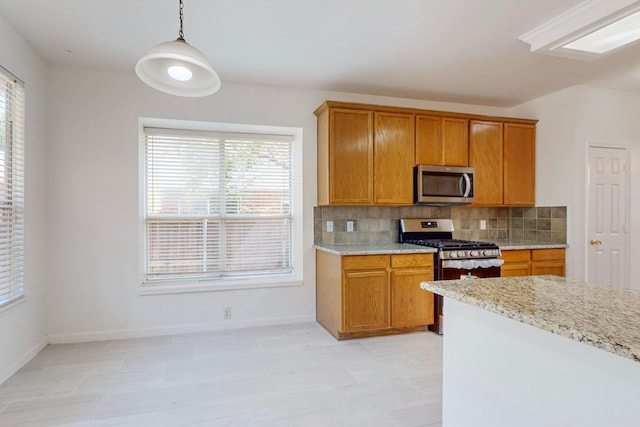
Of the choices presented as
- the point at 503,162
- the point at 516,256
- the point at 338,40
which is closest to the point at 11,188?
the point at 338,40

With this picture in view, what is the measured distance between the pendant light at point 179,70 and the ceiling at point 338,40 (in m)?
0.93

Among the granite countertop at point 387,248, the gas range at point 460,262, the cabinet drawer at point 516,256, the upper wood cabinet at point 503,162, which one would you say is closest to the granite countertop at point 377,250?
the granite countertop at point 387,248

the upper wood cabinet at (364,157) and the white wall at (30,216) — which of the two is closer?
the white wall at (30,216)

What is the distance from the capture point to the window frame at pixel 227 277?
11.7ft

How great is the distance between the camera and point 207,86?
1.75 m

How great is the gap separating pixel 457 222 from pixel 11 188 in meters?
4.45

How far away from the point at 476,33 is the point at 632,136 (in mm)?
2844

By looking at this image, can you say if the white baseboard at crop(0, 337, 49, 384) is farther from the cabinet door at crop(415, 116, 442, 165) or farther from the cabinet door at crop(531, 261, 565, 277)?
the cabinet door at crop(531, 261, 565, 277)

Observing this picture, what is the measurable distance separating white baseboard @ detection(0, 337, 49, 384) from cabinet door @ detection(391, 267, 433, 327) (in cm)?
311

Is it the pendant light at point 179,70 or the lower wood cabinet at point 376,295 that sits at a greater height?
the pendant light at point 179,70

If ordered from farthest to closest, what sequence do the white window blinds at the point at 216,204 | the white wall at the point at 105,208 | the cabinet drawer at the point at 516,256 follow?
the cabinet drawer at the point at 516,256 < the white window blinds at the point at 216,204 < the white wall at the point at 105,208

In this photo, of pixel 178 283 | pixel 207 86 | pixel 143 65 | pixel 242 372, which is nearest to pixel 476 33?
pixel 207 86

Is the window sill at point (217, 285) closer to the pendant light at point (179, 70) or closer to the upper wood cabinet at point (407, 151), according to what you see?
the upper wood cabinet at point (407, 151)

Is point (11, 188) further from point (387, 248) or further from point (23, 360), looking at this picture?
point (387, 248)
